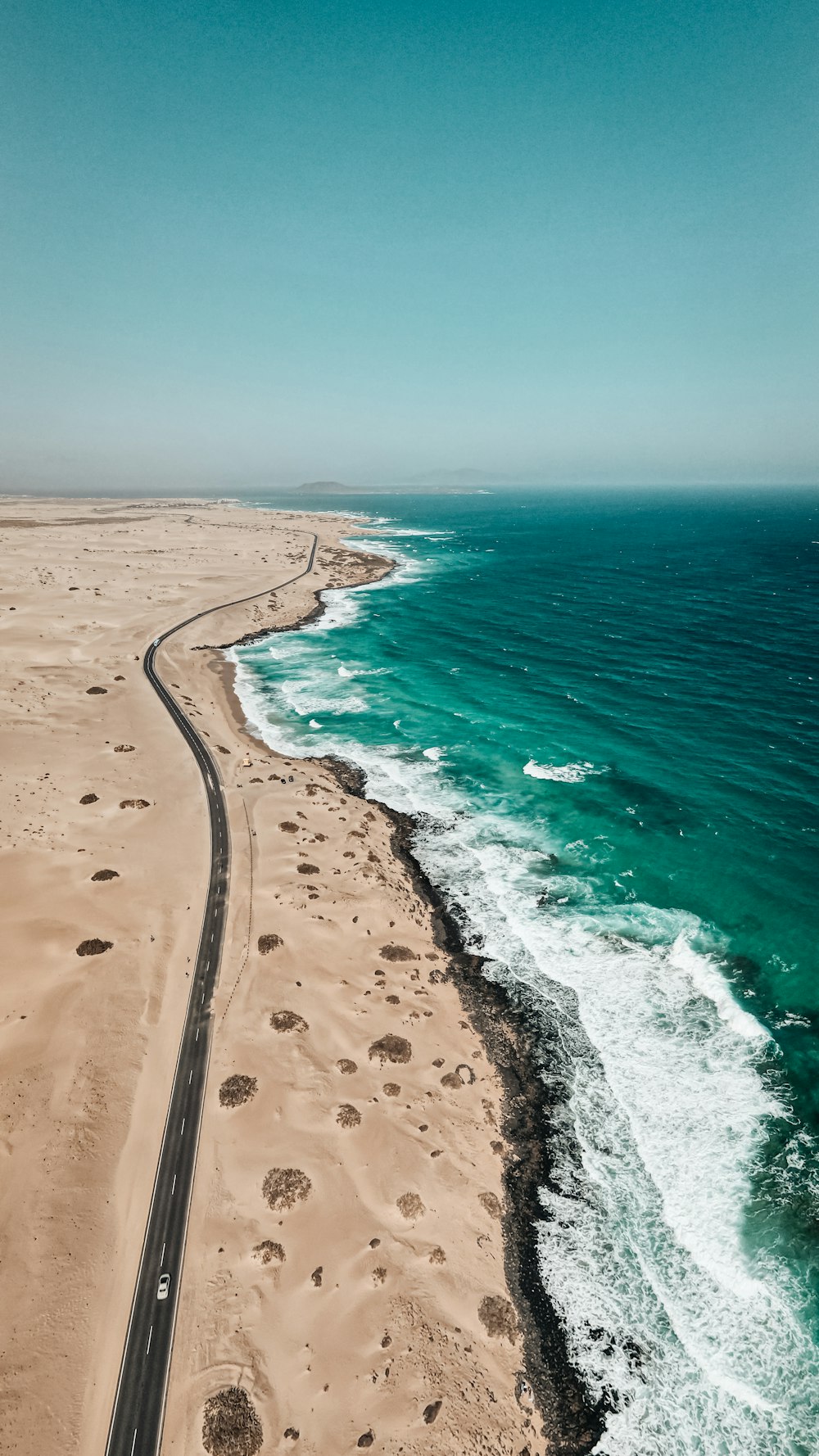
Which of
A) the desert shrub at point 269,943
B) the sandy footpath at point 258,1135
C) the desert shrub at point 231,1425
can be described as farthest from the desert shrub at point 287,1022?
the desert shrub at point 231,1425

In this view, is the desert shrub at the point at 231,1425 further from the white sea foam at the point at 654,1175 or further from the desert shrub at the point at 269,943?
the desert shrub at the point at 269,943

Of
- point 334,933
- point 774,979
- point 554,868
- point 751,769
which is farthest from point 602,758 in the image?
point 334,933

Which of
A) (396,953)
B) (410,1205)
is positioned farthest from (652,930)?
(410,1205)

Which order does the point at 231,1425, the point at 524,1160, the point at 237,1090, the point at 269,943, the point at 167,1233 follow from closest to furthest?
the point at 231,1425 < the point at 167,1233 < the point at 524,1160 < the point at 237,1090 < the point at 269,943

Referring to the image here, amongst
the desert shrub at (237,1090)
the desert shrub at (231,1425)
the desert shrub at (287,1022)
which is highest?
the desert shrub at (287,1022)

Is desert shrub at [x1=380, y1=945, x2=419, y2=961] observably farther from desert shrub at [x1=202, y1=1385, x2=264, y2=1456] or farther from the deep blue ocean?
desert shrub at [x1=202, y1=1385, x2=264, y2=1456]

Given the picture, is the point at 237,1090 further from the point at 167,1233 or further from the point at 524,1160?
the point at 524,1160

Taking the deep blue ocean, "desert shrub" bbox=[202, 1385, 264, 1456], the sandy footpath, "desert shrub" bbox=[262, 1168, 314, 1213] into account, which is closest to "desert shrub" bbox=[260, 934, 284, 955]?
the sandy footpath
